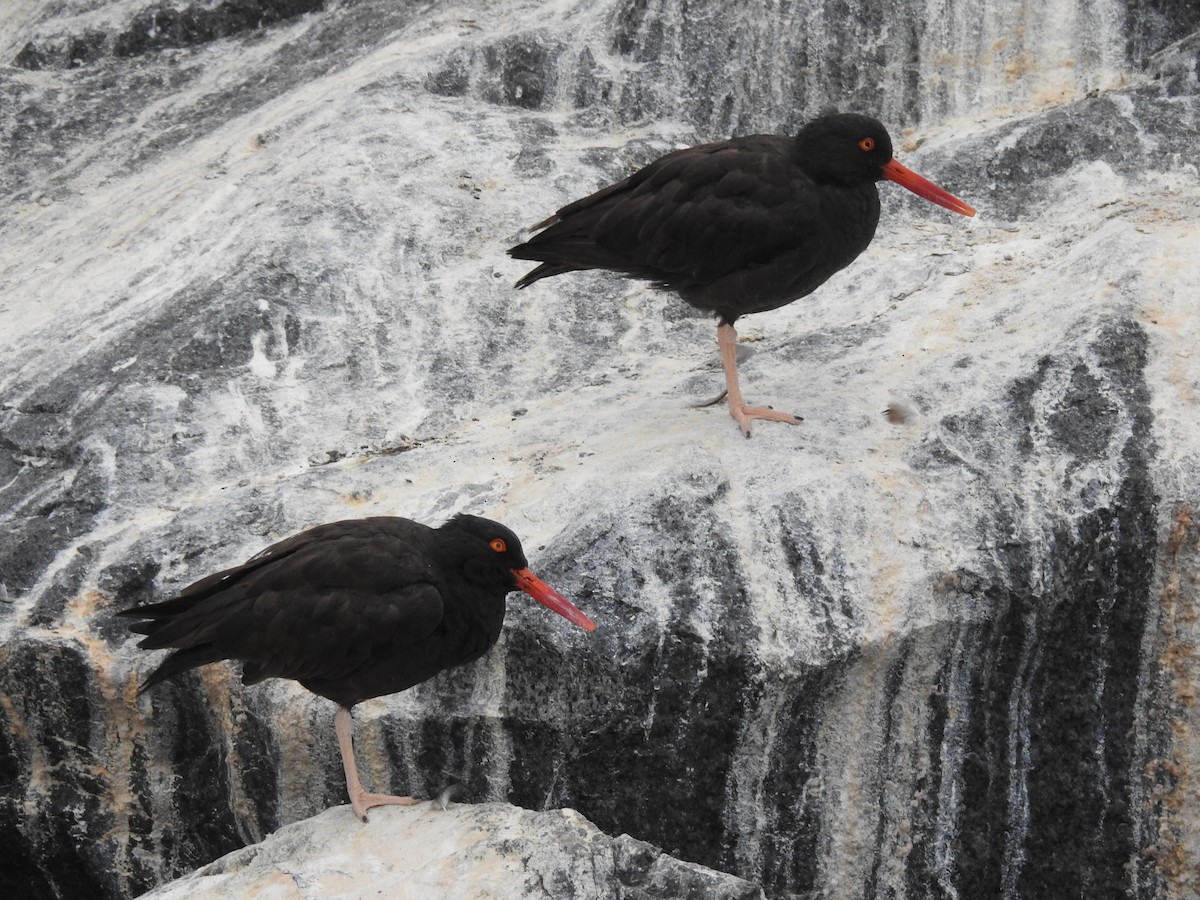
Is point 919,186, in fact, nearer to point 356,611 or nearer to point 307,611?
point 356,611

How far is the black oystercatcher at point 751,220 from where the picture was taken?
268 inches

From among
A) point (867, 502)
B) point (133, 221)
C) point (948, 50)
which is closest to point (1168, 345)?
point (867, 502)

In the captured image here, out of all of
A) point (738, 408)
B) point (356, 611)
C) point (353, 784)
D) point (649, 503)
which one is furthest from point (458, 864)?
point (738, 408)

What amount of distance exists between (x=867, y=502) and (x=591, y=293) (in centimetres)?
273

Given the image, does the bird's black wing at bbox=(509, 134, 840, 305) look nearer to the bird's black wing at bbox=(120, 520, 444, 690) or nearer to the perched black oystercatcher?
the perched black oystercatcher

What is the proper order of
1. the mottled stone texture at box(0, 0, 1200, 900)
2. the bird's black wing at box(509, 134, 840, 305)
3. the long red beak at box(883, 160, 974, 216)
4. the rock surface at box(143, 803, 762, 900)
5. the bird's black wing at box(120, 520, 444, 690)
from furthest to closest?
the long red beak at box(883, 160, 974, 216) → the bird's black wing at box(509, 134, 840, 305) → the mottled stone texture at box(0, 0, 1200, 900) → the bird's black wing at box(120, 520, 444, 690) → the rock surface at box(143, 803, 762, 900)

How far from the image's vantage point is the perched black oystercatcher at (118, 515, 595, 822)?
18.4 feet

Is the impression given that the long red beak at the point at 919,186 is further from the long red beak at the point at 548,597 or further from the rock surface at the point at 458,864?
the rock surface at the point at 458,864

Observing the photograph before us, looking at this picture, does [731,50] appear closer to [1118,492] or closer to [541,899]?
[1118,492]

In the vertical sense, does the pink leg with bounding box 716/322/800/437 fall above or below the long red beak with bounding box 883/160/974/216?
below

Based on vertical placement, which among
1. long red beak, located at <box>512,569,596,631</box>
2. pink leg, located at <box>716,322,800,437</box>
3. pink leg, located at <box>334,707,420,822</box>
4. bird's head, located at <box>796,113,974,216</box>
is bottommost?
pink leg, located at <box>334,707,420,822</box>

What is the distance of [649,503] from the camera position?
634cm

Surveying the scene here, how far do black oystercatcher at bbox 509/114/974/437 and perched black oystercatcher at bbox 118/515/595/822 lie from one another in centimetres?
160

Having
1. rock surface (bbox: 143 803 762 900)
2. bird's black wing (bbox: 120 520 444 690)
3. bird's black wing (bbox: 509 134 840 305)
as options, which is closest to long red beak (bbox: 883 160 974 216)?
bird's black wing (bbox: 509 134 840 305)
